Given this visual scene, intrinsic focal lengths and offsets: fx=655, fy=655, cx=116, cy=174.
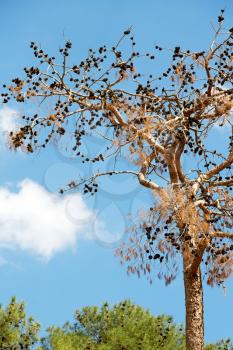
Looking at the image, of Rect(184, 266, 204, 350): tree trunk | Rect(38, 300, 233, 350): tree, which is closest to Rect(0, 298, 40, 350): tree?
Rect(38, 300, 233, 350): tree

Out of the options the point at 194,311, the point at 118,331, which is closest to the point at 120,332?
the point at 118,331

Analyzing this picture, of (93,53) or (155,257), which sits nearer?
(155,257)

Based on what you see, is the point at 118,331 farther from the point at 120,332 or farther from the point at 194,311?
the point at 194,311

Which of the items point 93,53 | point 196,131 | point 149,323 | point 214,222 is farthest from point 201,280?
point 93,53

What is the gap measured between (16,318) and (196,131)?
600 cm

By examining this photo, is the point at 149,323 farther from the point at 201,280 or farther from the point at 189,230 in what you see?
the point at 189,230

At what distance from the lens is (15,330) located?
47.8 feet

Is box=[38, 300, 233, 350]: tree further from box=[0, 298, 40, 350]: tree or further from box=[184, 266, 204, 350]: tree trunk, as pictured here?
box=[184, 266, 204, 350]: tree trunk

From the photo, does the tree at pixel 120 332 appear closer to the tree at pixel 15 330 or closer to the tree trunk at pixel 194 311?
the tree at pixel 15 330

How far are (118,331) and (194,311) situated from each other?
Result: 3450 millimetres

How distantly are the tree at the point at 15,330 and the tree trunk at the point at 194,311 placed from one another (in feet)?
15.4

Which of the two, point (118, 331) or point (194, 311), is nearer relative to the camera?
point (194, 311)

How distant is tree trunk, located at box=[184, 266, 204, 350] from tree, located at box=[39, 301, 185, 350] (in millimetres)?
2990

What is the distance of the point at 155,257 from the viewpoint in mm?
10531
